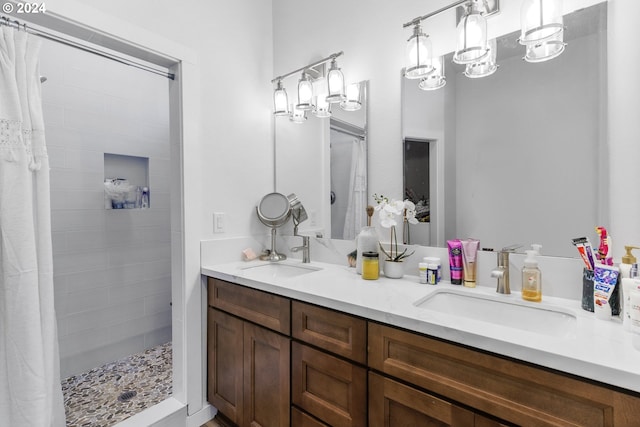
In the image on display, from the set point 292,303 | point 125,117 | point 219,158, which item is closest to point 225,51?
point 219,158

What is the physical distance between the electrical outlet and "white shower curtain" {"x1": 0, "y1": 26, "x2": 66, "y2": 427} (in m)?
0.78

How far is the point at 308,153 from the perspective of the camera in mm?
1953

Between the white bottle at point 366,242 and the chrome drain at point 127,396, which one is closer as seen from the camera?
the white bottle at point 366,242

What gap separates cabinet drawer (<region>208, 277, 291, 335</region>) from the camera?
50.5 inches

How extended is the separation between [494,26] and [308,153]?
1128 mm

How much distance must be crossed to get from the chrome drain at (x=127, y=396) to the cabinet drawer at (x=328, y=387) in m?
1.28

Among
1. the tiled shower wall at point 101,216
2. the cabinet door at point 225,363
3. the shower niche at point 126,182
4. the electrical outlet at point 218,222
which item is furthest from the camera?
the shower niche at point 126,182

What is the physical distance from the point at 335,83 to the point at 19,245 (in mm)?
1559

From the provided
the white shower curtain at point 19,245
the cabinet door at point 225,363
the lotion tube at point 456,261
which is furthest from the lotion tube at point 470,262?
the white shower curtain at point 19,245

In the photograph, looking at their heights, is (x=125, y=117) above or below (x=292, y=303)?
above

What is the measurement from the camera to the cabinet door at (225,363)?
58.6 inches

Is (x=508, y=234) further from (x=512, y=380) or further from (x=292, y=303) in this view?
(x=292, y=303)

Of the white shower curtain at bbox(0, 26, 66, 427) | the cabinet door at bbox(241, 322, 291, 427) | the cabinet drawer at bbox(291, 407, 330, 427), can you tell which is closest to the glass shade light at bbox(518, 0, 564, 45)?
the cabinet door at bbox(241, 322, 291, 427)

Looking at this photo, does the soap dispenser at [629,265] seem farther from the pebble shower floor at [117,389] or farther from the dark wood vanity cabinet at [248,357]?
the pebble shower floor at [117,389]
